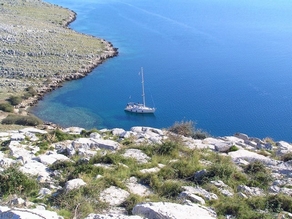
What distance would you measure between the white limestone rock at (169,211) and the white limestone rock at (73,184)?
87.6 inches

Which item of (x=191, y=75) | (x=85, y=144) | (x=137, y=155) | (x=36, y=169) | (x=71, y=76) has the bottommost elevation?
(x=71, y=76)

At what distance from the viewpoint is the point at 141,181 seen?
40.9 feet

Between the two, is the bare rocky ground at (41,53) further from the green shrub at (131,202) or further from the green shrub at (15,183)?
the green shrub at (131,202)

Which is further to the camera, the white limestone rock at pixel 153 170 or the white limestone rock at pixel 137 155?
the white limestone rock at pixel 137 155

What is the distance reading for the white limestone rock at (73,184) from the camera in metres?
11.0

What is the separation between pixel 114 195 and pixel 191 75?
47328 mm

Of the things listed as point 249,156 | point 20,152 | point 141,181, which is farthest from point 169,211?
point 20,152

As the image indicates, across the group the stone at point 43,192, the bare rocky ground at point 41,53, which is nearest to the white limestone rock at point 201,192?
the stone at point 43,192

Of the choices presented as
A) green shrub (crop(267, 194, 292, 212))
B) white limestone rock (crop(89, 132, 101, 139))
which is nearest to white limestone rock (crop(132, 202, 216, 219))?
green shrub (crop(267, 194, 292, 212))

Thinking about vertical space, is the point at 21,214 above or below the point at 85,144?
above

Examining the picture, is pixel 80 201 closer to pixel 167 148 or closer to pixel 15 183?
pixel 15 183

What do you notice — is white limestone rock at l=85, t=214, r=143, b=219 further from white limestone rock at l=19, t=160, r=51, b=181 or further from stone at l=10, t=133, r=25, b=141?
stone at l=10, t=133, r=25, b=141

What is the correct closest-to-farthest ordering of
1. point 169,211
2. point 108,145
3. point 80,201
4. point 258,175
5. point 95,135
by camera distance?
point 169,211
point 80,201
point 258,175
point 108,145
point 95,135

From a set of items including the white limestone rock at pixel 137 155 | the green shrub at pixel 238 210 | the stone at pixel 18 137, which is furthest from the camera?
the stone at pixel 18 137
